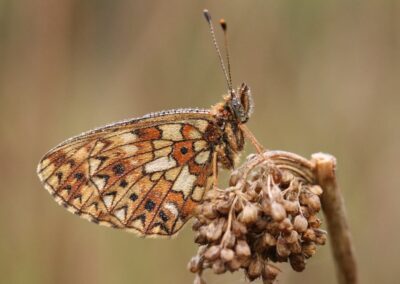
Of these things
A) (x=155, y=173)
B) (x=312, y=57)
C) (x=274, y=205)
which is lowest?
(x=274, y=205)

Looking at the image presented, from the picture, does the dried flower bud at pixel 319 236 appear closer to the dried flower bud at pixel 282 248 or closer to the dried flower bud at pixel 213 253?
the dried flower bud at pixel 282 248

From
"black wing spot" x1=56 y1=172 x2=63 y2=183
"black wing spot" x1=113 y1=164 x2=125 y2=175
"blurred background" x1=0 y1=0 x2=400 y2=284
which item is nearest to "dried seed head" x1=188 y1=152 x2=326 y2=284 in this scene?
"black wing spot" x1=113 y1=164 x2=125 y2=175

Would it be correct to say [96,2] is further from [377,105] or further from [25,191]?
[377,105]

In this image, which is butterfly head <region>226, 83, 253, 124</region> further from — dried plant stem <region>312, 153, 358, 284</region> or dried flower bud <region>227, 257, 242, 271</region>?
dried flower bud <region>227, 257, 242, 271</region>

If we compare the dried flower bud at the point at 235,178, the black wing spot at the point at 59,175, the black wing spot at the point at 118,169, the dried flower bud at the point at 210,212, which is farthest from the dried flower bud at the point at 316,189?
the black wing spot at the point at 59,175

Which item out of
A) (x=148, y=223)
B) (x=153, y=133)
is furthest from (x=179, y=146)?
(x=148, y=223)

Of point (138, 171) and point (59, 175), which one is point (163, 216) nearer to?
point (138, 171)

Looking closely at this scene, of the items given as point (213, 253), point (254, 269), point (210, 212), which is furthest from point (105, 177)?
point (254, 269)
